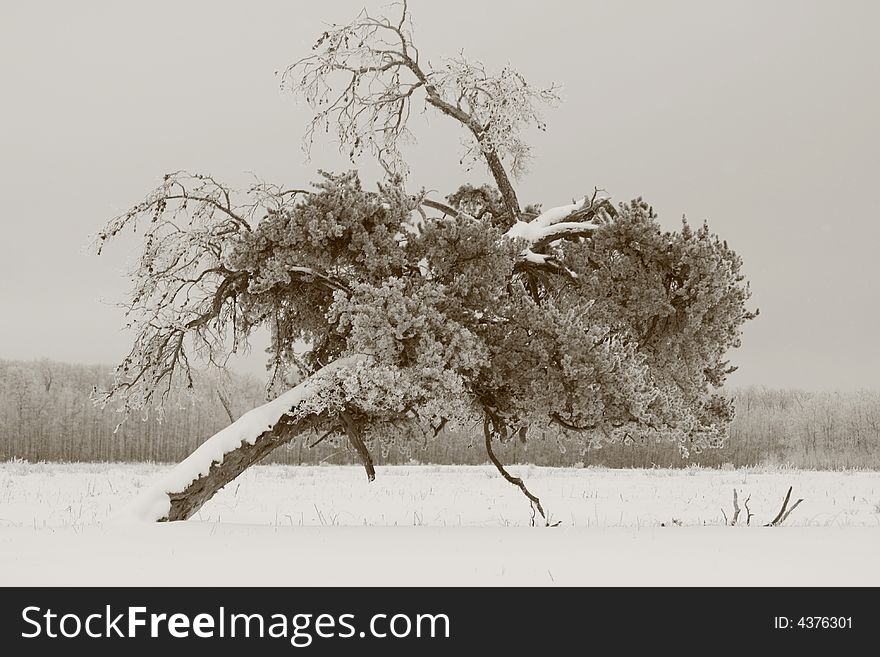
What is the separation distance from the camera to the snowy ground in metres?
10.0

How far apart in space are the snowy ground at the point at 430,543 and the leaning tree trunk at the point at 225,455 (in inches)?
22.9

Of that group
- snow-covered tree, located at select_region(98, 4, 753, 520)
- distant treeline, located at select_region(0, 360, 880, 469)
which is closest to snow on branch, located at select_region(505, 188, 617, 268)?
snow-covered tree, located at select_region(98, 4, 753, 520)

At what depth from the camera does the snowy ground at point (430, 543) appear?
32.9 ft

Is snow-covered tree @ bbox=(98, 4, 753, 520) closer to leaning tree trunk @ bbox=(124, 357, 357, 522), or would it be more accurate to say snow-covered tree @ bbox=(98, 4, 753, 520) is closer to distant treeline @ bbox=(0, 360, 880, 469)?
leaning tree trunk @ bbox=(124, 357, 357, 522)

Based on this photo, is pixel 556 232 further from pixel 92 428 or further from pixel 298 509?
pixel 92 428

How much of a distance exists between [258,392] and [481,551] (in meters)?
36.7

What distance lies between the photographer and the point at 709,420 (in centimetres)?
1658

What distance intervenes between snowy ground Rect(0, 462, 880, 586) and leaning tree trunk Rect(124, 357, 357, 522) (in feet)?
1.91

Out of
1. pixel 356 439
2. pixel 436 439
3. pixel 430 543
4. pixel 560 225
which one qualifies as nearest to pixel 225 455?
pixel 356 439

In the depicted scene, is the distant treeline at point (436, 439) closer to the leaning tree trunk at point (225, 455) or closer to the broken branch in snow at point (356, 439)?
the leaning tree trunk at point (225, 455)

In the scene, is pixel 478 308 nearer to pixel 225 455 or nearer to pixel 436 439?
pixel 225 455

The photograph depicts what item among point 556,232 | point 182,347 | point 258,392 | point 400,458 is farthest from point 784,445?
point 182,347

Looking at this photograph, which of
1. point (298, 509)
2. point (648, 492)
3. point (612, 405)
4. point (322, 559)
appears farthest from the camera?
point (648, 492)

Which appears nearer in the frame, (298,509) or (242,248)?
(242,248)
